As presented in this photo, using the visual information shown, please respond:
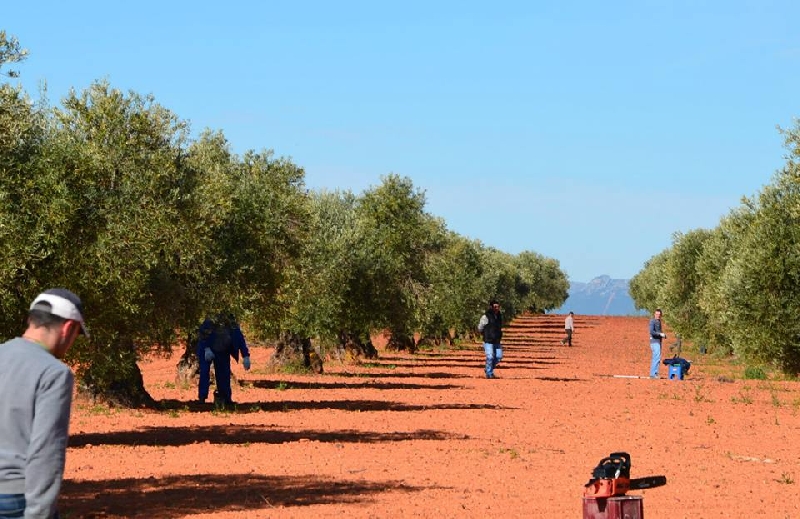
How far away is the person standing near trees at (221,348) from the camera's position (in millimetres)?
25609

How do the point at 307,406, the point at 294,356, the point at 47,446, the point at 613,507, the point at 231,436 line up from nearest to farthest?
the point at 47,446 → the point at 613,507 → the point at 231,436 → the point at 307,406 → the point at 294,356

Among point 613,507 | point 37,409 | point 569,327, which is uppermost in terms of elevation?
point 569,327

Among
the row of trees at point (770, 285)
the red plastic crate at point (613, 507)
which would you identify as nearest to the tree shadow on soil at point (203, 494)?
the red plastic crate at point (613, 507)

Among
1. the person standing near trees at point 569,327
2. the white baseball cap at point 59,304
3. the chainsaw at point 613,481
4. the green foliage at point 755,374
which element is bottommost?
the chainsaw at point 613,481

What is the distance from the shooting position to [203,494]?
14531 mm

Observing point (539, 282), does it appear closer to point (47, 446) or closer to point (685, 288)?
Answer: point (685, 288)

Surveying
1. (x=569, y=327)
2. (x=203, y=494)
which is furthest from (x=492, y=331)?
(x=569, y=327)

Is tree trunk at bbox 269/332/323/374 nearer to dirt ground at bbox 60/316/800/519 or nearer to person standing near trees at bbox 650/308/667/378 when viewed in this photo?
dirt ground at bbox 60/316/800/519

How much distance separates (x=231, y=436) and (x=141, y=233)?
12.6 feet

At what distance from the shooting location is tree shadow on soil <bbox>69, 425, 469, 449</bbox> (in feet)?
66.3

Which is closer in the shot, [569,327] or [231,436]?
[231,436]

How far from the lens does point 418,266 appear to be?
157ft

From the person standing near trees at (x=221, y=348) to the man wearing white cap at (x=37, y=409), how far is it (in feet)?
64.2

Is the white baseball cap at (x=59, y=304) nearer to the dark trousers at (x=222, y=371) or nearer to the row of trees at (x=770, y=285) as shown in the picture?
the dark trousers at (x=222, y=371)
